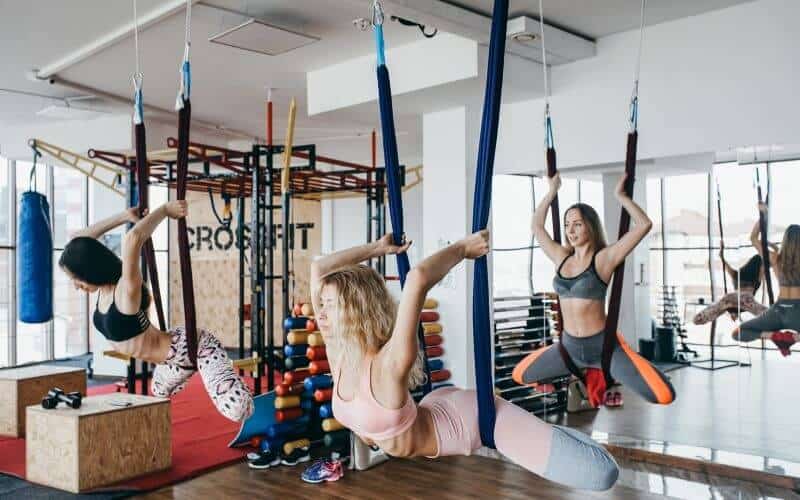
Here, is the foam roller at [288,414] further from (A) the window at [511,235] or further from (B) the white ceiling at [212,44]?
(B) the white ceiling at [212,44]

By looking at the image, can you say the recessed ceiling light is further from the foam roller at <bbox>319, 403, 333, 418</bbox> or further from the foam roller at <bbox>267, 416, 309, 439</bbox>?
the foam roller at <bbox>267, 416, 309, 439</bbox>

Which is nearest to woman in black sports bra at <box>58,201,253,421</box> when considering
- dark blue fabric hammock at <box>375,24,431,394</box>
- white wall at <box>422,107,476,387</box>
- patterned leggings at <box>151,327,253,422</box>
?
patterned leggings at <box>151,327,253,422</box>

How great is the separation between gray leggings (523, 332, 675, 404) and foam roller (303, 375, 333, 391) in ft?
6.77

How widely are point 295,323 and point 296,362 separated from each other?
300mm

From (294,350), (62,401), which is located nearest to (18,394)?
(62,401)

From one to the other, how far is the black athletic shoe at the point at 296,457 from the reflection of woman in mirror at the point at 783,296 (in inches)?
125

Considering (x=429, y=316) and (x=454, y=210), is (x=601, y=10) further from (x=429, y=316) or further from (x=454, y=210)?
(x=429, y=316)

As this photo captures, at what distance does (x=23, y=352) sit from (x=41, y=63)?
553 centimetres

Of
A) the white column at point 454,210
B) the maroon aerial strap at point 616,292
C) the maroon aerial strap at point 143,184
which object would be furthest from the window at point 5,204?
the maroon aerial strap at point 616,292

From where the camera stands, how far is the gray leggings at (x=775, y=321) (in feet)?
13.9

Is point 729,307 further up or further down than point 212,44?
further down

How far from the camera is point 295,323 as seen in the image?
525 cm

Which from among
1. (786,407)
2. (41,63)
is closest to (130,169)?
(41,63)

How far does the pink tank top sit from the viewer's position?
2135 millimetres
